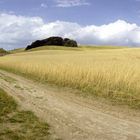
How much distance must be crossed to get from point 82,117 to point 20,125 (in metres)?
1.88

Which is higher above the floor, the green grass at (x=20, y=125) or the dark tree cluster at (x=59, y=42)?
the dark tree cluster at (x=59, y=42)

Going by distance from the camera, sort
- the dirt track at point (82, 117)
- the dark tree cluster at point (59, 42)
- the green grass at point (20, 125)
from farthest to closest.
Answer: the dark tree cluster at point (59, 42) < the dirt track at point (82, 117) < the green grass at point (20, 125)

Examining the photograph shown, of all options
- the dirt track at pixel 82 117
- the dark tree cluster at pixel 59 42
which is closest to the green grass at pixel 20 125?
the dirt track at pixel 82 117

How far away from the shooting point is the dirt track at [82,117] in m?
9.23

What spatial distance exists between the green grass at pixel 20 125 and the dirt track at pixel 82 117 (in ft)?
0.97

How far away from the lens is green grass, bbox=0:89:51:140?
9.05 m

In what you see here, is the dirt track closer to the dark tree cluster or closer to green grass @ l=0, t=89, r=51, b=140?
green grass @ l=0, t=89, r=51, b=140

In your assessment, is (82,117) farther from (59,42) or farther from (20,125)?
(59,42)

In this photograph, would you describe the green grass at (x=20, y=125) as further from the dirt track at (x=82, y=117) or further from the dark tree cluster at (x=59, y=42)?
the dark tree cluster at (x=59, y=42)

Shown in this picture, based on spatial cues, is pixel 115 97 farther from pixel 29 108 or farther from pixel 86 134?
pixel 86 134

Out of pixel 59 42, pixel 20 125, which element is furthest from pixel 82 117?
pixel 59 42

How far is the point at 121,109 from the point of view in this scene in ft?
44.2

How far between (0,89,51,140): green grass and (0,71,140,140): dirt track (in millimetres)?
294

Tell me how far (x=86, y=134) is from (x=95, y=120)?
5.51 feet
